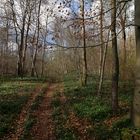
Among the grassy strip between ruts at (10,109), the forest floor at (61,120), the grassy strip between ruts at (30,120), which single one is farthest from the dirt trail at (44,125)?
the grassy strip between ruts at (10,109)

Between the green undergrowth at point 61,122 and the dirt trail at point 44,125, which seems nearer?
the green undergrowth at point 61,122

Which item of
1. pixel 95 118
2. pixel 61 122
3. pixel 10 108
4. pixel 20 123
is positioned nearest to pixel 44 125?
pixel 61 122

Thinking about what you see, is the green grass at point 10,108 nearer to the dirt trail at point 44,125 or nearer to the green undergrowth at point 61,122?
the dirt trail at point 44,125

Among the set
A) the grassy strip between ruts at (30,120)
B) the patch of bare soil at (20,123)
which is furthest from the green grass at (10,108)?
the grassy strip between ruts at (30,120)

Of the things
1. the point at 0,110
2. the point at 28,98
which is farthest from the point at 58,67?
the point at 0,110

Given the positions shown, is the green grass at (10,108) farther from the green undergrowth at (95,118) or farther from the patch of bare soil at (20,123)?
the green undergrowth at (95,118)

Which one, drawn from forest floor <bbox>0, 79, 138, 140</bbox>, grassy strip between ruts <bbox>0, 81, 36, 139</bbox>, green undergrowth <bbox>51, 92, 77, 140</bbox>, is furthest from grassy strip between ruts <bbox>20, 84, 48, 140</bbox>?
green undergrowth <bbox>51, 92, 77, 140</bbox>

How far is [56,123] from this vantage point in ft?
53.1

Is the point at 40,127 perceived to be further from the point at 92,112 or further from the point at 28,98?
the point at 28,98

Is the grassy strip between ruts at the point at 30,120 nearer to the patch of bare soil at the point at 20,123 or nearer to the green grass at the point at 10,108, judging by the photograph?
the patch of bare soil at the point at 20,123

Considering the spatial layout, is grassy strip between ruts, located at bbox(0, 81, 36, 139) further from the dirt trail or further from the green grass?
the dirt trail

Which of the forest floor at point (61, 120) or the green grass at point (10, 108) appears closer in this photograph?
the forest floor at point (61, 120)

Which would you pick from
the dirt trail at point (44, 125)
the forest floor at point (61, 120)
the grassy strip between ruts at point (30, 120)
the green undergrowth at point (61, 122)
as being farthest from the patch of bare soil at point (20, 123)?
the green undergrowth at point (61, 122)

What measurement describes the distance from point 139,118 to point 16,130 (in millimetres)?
6444
